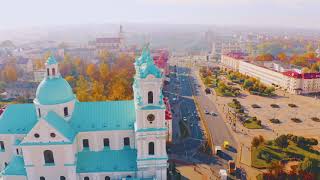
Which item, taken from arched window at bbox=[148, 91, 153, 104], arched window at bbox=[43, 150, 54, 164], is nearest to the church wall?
arched window at bbox=[43, 150, 54, 164]

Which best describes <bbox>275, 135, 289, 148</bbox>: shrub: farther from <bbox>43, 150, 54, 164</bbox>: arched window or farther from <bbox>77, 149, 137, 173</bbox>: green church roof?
<bbox>43, 150, 54, 164</bbox>: arched window

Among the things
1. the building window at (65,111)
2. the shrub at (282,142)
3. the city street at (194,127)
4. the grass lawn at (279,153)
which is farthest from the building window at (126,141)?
the shrub at (282,142)

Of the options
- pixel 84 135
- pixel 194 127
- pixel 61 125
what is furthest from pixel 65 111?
pixel 194 127

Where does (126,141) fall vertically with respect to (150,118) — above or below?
below

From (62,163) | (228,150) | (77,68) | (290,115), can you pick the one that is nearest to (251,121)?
(290,115)

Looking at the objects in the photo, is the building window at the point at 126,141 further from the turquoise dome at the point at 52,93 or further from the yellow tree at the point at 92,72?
the yellow tree at the point at 92,72

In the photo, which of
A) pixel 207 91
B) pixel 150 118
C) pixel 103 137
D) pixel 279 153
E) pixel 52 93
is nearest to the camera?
pixel 150 118

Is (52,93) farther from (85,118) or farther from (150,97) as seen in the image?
(150,97)
